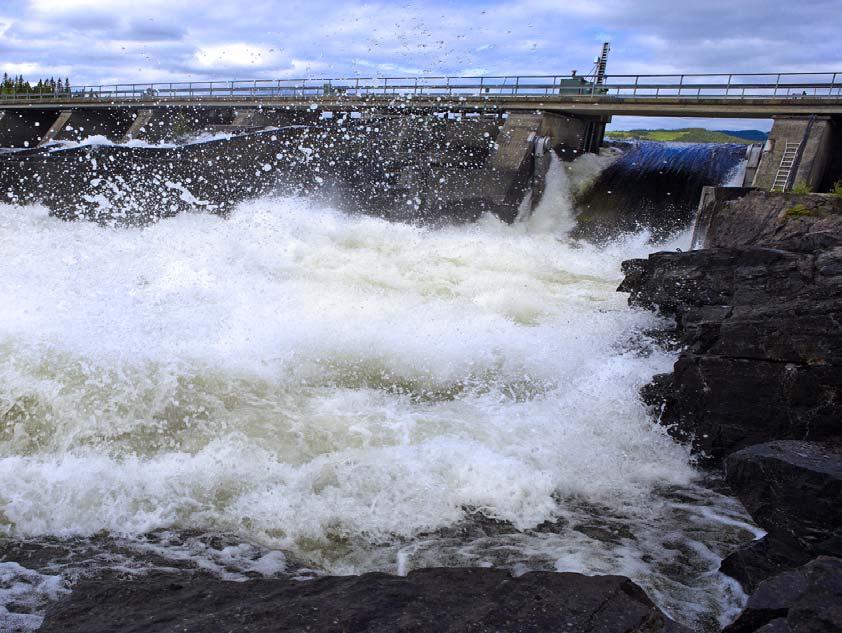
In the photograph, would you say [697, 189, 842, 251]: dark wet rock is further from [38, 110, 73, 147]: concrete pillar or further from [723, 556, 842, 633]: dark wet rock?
[38, 110, 73, 147]: concrete pillar

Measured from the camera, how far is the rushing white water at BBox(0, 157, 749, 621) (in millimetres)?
4941

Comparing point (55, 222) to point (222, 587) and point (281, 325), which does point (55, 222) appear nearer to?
point (281, 325)

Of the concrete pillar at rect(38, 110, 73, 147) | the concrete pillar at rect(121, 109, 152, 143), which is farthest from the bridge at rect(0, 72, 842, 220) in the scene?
the concrete pillar at rect(38, 110, 73, 147)

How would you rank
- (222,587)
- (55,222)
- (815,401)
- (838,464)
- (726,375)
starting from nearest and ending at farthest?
1. (222,587)
2. (838,464)
3. (815,401)
4. (726,375)
5. (55,222)

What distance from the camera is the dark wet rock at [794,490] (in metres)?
4.02

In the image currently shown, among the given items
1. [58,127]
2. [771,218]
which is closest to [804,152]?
[771,218]

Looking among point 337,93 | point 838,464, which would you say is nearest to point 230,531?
point 838,464

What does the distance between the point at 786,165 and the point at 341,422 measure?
1683cm

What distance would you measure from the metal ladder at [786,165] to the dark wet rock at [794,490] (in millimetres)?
16156

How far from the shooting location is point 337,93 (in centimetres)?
2842

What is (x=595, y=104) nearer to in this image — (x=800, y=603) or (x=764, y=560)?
(x=764, y=560)

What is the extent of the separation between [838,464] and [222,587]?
3.71 meters

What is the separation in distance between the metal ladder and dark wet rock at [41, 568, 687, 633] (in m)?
17.9

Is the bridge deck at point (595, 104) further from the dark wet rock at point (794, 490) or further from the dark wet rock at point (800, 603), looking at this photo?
the dark wet rock at point (800, 603)
